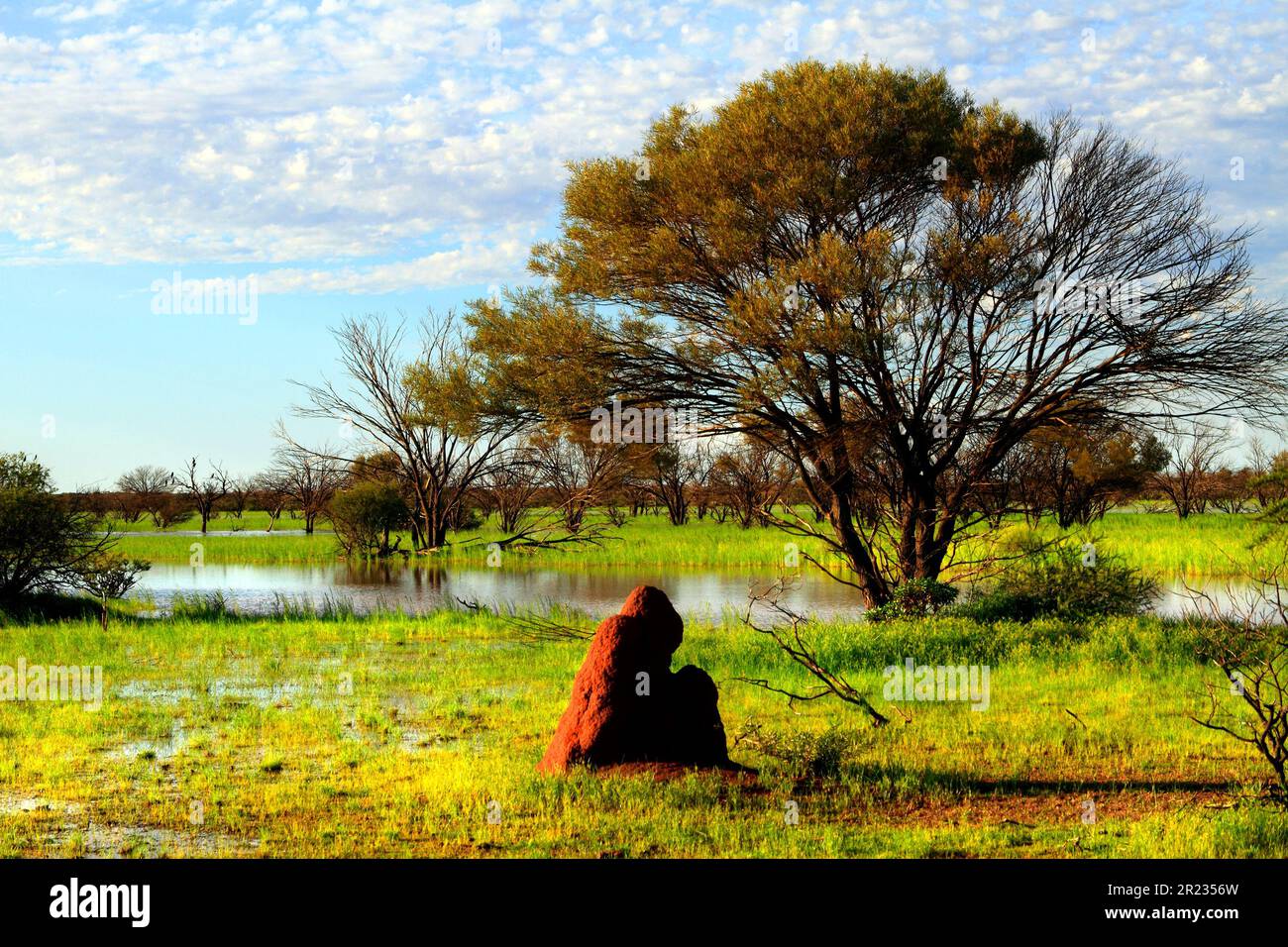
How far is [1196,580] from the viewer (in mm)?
30984

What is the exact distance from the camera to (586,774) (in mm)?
8727

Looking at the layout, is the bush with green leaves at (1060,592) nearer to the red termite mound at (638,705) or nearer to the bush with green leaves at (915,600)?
the bush with green leaves at (915,600)

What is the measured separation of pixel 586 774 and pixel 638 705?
686mm

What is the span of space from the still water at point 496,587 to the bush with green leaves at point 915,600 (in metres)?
3.46

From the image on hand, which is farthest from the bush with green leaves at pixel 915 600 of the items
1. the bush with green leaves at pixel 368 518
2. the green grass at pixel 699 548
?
the bush with green leaves at pixel 368 518

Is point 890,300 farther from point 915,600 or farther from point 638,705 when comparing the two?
point 638,705

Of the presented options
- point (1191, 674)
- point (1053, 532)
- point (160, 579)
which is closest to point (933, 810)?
point (1191, 674)

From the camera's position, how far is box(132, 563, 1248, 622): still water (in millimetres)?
26500

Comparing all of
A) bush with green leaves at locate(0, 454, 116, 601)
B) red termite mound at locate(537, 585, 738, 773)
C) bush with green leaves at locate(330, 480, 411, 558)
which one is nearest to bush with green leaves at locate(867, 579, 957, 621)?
red termite mound at locate(537, 585, 738, 773)

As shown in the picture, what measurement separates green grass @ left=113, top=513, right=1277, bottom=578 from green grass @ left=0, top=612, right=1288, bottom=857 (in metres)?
18.0

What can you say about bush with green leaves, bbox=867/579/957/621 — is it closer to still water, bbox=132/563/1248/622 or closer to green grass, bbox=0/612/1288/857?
A: green grass, bbox=0/612/1288/857

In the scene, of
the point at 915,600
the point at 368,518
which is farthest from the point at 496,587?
the point at 915,600
